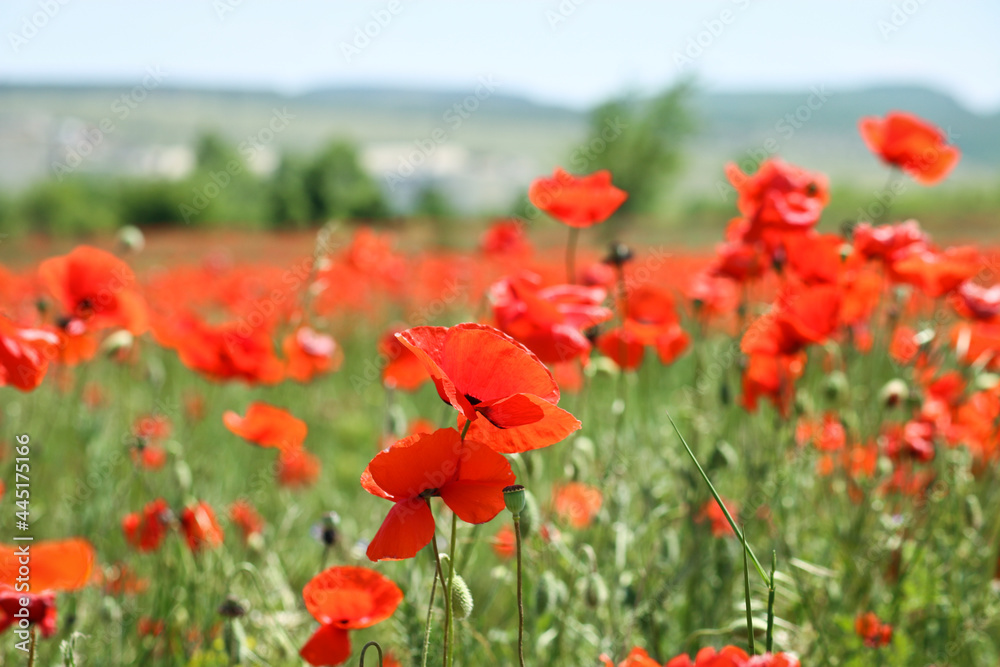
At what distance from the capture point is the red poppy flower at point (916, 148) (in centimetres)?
206

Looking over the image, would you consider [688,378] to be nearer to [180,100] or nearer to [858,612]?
[858,612]

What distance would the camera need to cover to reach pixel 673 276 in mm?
5438

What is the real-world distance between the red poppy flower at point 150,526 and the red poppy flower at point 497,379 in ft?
3.12

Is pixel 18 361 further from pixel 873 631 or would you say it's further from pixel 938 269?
pixel 938 269

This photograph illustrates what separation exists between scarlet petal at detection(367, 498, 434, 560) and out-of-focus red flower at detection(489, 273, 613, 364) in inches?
18.9

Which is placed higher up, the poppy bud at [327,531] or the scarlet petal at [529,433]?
the scarlet petal at [529,433]

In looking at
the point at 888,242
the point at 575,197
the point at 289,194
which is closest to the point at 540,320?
the point at 575,197

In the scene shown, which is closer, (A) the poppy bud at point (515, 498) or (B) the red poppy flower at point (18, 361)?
(A) the poppy bud at point (515, 498)

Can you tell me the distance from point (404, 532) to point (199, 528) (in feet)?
3.09

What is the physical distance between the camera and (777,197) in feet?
5.68

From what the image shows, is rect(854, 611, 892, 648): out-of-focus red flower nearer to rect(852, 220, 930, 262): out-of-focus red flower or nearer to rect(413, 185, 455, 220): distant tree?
rect(852, 220, 930, 262): out-of-focus red flower

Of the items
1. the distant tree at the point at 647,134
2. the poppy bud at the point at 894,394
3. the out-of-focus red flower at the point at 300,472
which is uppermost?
the poppy bud at the point at 894,394

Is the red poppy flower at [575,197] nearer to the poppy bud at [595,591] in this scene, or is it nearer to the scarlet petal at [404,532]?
the poppy bud at [595,591]

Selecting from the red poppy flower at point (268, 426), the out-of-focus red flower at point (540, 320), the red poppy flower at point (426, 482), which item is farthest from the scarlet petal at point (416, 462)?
the red poppy flower at point (268, 426)
